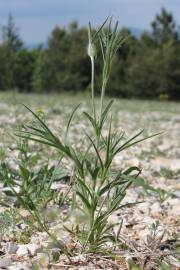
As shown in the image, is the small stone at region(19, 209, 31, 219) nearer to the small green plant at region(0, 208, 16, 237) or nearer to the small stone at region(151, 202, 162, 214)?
the small green plant at region(0, 208, 16, 237)

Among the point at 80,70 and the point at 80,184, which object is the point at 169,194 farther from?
the point at 80,70

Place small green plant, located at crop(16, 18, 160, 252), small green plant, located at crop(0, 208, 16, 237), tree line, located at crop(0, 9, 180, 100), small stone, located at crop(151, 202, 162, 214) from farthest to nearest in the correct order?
tree line, located at crop(0, 9, 180, 100)
small stone, located at crop(151, 202, 162, 214)
small green plant, located at crop(0, 208, 16, 237)
small green plant, located at crop(16, 18, 160, 252)

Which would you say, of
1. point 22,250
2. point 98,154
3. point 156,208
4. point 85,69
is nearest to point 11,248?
point 22,250

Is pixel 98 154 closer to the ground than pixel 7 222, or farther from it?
farther from it

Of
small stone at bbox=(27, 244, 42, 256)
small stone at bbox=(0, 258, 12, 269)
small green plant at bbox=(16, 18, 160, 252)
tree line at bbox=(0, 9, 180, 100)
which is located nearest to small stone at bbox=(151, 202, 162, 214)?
small green plant at bbox=(16, 18, 160, 252)

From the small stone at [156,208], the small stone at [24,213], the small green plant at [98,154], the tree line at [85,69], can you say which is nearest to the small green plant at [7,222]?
the small stone at [24,213]

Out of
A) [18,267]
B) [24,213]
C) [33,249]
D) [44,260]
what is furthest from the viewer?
[24,213]

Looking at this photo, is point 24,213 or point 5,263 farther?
point 24,213

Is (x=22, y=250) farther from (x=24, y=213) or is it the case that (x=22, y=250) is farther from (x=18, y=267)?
(x=24, y=213)

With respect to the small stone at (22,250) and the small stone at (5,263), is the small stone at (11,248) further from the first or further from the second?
the small stone at (5,263)

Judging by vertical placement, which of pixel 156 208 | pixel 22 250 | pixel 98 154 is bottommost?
pixel 156 208

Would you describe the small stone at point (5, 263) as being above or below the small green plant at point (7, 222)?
below

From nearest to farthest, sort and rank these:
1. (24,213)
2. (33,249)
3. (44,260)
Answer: (44,260), (33,249), (24,213)
